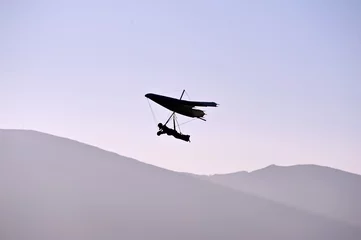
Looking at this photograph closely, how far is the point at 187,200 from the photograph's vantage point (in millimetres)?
149000

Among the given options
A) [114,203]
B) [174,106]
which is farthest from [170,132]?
[114,203]

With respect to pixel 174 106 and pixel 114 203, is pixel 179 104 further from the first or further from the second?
pixel 114 203

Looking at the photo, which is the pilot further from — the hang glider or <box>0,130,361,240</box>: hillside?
<box>0,130,361,240</box>: hillside

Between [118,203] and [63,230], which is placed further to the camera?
[118,203]

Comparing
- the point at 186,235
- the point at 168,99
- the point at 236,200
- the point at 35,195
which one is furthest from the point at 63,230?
the point at 168,99

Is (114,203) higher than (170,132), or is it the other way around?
(114,203)

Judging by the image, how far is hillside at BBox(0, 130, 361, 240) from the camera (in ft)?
386

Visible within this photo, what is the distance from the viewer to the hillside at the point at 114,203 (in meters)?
118

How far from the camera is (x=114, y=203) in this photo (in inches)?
5295

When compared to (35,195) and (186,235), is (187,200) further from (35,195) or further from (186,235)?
(35,195)

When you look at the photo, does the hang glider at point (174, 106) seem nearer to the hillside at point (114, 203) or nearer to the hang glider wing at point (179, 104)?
the hang glider wing at point (179, 104)

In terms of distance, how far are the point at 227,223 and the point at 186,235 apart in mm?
20613

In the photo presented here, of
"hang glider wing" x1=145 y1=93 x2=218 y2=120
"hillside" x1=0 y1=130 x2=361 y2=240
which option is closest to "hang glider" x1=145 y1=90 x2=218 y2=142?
"hang glider wing" x1=145 y1=93 x2=218 y2=120

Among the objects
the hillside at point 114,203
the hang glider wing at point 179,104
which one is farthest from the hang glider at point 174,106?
the hillside at point 114,203
